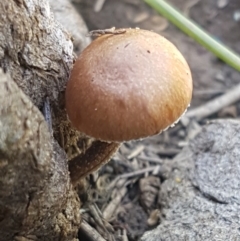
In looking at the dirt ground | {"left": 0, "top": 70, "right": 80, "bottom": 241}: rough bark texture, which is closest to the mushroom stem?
{"left": 0, "top": 70, "right": 80, "bottom": 241}: rough bark texture

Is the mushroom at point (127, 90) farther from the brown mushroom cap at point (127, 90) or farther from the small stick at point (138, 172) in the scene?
the small stick at point (138, 172)

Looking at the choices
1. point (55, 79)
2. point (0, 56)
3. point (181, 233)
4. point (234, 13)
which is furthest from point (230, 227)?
point (234, 13)

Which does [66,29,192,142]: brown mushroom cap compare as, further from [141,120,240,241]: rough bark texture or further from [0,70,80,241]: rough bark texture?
[141,120,240,241]: rough bark texture

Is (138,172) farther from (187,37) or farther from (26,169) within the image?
(187,37)

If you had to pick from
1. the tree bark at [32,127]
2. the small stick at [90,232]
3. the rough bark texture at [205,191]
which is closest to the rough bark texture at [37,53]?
the tree bark at [32,127]

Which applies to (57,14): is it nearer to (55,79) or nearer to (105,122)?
(55,79)

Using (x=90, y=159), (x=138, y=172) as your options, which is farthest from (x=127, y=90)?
(x=138, y=172)
